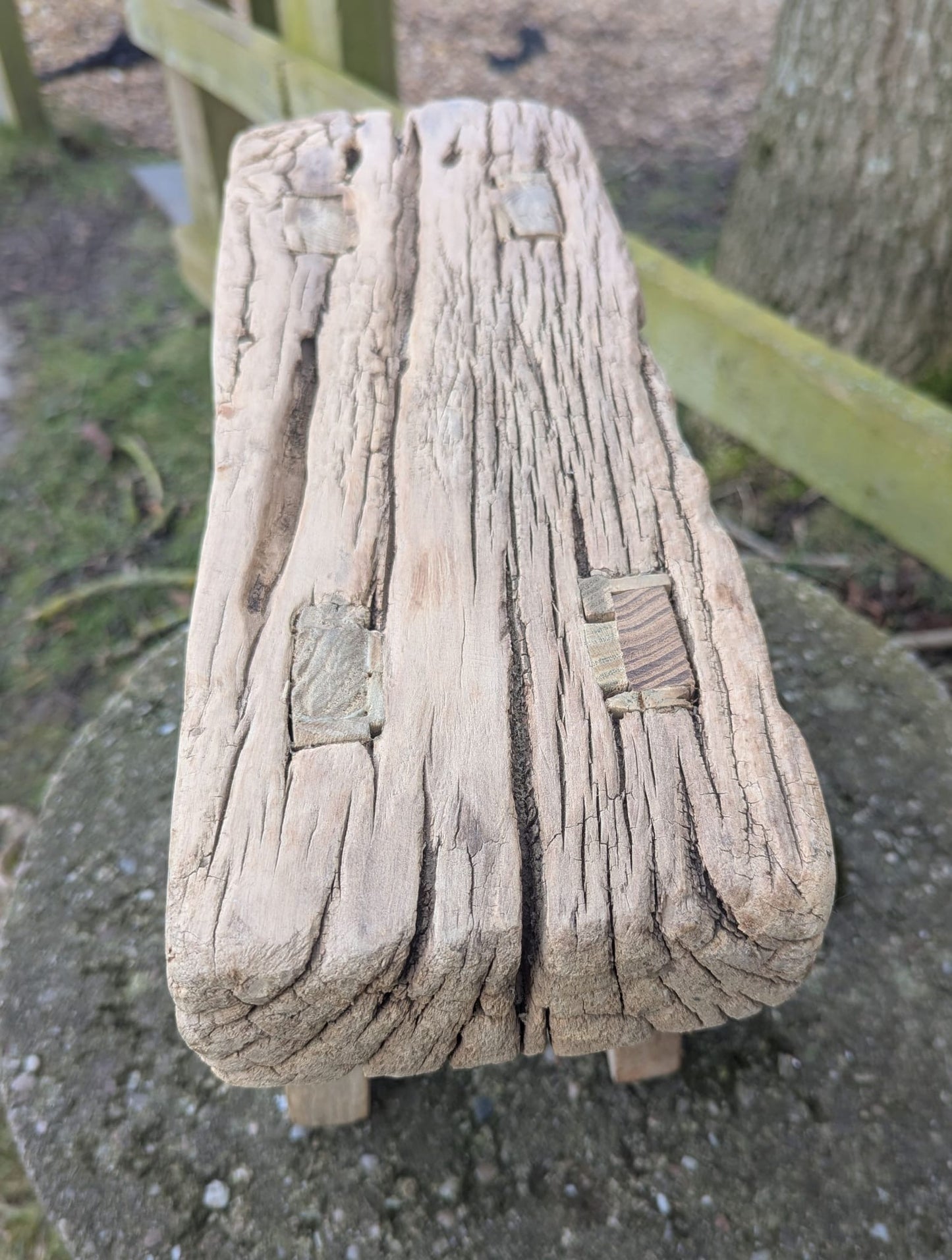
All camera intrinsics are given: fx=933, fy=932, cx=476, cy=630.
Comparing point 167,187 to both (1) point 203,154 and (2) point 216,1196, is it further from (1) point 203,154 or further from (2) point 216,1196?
(2) point 216,1196

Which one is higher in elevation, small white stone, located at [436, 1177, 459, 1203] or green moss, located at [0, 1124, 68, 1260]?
small white stone, located at [436, 1177, 459, 1203]

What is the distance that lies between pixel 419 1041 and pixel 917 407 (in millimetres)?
1710

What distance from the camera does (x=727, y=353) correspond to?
235cm

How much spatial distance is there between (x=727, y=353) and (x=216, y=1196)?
6.86 ft

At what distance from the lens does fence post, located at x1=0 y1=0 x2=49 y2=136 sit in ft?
16.3

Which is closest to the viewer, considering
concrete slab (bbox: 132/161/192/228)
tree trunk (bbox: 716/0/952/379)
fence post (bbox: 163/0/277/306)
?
tree trunk (bbox: 716/0/952/379)

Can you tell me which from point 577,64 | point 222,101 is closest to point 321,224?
point 222,101

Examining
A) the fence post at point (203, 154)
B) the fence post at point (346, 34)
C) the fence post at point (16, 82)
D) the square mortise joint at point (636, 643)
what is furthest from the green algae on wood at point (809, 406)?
the fence post at point (16, 82)

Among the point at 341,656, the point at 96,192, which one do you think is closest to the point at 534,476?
the point at 341,656

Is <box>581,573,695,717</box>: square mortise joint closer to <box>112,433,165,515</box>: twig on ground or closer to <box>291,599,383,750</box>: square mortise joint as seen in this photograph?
<box>291,599,383,750</box>: square mortise joint

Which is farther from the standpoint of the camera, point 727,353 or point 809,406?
point 727,353

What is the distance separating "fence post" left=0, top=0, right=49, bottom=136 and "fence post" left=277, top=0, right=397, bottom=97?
284cm

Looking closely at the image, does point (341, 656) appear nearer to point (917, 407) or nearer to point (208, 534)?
point (208, 534)

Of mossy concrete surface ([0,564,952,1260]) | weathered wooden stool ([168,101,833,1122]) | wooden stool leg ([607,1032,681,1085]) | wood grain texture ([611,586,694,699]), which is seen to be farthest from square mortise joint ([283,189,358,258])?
wooden stool leg ([607,1032,681,1085])
